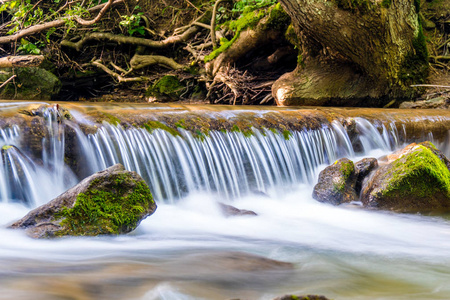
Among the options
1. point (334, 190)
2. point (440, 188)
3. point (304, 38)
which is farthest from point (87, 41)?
point (440, 188)

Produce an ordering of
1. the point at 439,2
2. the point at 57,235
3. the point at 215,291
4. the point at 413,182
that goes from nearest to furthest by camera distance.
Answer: the point at 215,291, the point at 57,235, the point at 413,182, the point at 439,2

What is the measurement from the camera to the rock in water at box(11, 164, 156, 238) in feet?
10.0

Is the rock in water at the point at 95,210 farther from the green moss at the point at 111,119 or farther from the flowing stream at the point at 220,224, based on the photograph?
the green moss at the point at 111,119

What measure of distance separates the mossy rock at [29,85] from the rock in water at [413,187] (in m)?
7.73

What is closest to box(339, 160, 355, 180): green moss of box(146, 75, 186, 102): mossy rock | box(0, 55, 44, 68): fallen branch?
box(0, 55, 44, 68): fallen branch

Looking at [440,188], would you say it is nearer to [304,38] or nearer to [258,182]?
[258,182]

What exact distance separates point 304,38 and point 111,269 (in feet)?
21.2

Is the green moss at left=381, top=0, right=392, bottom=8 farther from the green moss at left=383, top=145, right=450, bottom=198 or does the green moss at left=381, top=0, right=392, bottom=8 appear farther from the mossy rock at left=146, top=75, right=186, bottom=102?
the mossy rock at left=146, top=75, right=186, bottom=102

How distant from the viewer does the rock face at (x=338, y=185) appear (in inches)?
185

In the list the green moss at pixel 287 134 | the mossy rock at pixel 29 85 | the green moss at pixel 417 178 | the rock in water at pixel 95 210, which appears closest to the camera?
the rock in water at pixel 95 210

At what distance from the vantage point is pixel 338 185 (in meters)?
4.76

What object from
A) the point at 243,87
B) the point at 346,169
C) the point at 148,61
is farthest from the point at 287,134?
the point at 148,61

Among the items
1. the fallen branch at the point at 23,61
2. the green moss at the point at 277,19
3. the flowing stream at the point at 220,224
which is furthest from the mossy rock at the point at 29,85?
the flowing stream at the point at 220,224

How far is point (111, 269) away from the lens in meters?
2.49
